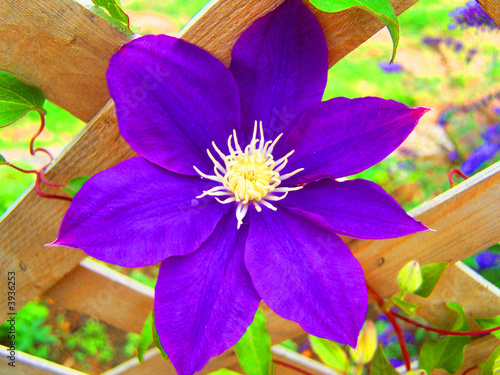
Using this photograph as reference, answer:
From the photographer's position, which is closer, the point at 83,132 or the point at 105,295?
the point at 83,132

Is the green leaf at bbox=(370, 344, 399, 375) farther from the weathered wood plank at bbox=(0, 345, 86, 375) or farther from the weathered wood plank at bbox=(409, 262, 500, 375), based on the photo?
the weathered wood plank at bbox=(0, 345, 86, 375)

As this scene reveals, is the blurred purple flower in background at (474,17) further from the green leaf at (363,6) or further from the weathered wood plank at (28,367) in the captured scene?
the weathered wood plank at (28,367)

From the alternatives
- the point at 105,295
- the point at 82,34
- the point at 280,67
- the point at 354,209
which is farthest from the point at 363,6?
the point at 105,295

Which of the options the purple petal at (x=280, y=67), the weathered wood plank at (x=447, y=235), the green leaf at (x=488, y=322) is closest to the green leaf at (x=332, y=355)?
the weathered wood plank at (x=447, y=235)

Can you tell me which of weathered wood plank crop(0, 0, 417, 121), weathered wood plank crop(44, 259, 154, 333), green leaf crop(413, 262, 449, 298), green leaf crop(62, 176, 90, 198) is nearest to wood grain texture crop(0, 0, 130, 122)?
weathered wood plank crop(0, 0, 417, 121)

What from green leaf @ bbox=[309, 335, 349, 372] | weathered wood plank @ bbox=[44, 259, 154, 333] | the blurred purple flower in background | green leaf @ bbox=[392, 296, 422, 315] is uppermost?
the blurred purple flower in background

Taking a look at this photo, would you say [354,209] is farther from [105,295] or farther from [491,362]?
[105,295]
